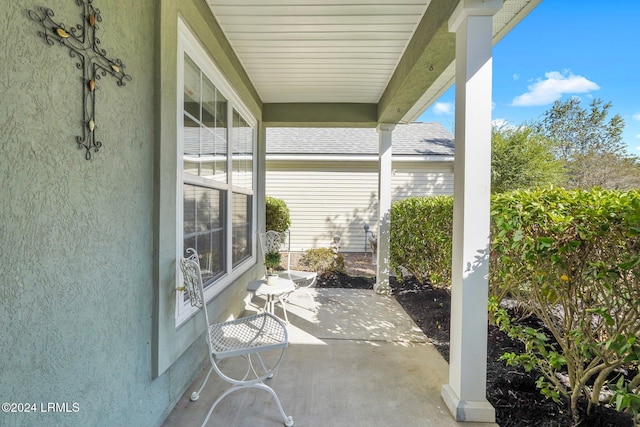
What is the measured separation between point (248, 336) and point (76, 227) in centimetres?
125

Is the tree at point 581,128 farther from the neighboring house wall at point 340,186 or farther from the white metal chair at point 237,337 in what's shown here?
the white metal chair at point 237,337

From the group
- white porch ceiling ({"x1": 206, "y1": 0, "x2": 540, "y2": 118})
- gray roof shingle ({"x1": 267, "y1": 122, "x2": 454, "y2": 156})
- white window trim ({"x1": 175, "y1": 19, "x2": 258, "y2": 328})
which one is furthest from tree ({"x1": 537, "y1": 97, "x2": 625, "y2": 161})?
white window trim ({"x1": 175, "y1": 19, "x2": 258, "y2": 328})

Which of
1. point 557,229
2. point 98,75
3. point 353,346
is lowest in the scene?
point 353,346

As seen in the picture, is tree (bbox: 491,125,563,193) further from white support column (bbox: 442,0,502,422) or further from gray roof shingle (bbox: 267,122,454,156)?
white support column (bbox: 442,0,502,422)

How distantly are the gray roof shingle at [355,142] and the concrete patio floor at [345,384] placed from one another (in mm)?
5744

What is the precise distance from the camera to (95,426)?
4.39 feet

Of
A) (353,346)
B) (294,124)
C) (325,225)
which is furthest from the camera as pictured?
(325,225)

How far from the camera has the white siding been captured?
862 centimetres

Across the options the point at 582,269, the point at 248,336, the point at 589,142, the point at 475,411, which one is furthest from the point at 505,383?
the point at 589,142

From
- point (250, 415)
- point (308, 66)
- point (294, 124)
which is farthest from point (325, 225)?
point (250, 415)

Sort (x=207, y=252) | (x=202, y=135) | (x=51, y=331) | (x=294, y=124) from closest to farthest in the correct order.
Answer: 1. (x=51, y=331)
2. (x=202, y=135)
3. (x=207, y=252)
4. (x=294, y=124)

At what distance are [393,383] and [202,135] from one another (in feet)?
8.22

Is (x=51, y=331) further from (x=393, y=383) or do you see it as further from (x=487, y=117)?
(x=487, y=117)

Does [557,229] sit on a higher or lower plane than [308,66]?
lower
